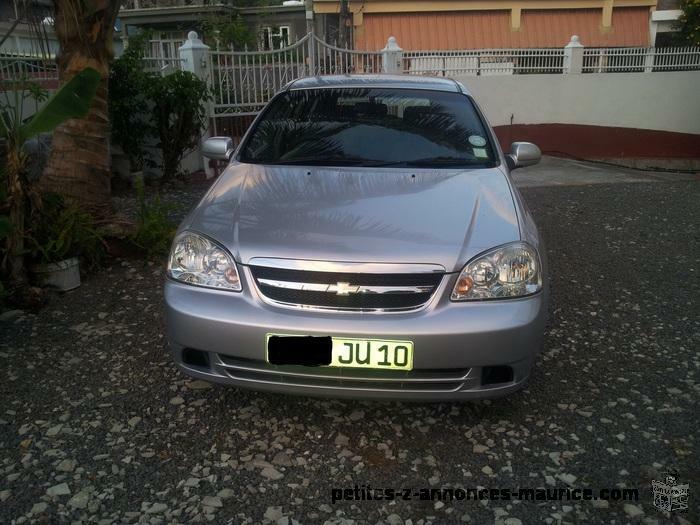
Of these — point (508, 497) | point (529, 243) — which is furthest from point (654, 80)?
point (508, 497)

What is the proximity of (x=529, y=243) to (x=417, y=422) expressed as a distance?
3.25 ft

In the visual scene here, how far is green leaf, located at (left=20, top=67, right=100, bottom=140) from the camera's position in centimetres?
386

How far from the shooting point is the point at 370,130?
12.9 feet

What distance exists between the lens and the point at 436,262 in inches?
103

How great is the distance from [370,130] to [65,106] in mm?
1910

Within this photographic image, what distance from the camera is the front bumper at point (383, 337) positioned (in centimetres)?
251

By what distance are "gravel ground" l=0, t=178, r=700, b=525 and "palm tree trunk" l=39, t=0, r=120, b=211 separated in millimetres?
1396

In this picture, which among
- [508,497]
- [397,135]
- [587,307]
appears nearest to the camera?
[508,497]

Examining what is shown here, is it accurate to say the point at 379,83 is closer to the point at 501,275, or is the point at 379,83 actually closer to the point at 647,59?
the point at 501,275

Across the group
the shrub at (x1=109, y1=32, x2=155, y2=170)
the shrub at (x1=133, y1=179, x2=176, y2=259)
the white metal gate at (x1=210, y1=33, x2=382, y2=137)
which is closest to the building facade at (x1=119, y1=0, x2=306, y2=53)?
the white metal gate at (x1=210, y1=33, x2=382, y2=137)

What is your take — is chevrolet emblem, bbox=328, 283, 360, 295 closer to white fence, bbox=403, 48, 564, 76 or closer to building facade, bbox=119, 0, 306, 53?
white fence, bbox=403, 48, 564, 76

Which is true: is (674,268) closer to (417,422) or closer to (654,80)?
(417,422)

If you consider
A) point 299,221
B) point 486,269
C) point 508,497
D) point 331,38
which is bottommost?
point 508,497

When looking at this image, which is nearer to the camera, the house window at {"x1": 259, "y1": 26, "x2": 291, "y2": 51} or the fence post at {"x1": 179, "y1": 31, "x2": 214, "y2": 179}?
the fence post at {"x1": 179, "y1": 31, "x2": 214, "y2": 179}
